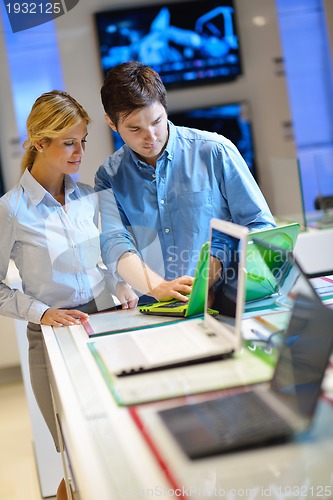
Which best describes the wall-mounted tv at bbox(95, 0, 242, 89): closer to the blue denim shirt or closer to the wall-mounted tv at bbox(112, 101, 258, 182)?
the wall-mounted tv at bbox(112, 101, 258, 182)

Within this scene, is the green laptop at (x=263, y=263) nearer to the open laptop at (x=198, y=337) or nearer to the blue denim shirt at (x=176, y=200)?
the open laptop at (x=198, y=337)

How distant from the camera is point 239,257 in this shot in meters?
1.62

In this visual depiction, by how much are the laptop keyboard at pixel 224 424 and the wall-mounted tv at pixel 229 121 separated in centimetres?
376

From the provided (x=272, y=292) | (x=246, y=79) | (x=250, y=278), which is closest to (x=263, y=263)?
(x=250, y=278)

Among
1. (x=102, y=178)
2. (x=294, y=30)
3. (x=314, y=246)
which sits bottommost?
(x=314, y=246)

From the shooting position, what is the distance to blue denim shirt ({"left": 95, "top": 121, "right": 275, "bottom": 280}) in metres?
2.27

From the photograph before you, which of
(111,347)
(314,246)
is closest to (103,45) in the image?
Result: (314,246)

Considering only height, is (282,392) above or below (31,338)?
above

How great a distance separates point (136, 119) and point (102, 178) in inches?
12.4

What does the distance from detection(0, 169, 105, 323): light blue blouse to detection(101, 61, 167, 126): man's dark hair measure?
33 cm

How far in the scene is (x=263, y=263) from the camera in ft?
5.84

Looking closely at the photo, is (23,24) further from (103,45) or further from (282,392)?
(282,392)

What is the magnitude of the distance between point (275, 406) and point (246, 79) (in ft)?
13.5

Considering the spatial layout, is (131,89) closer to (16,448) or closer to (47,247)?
(47,247)
